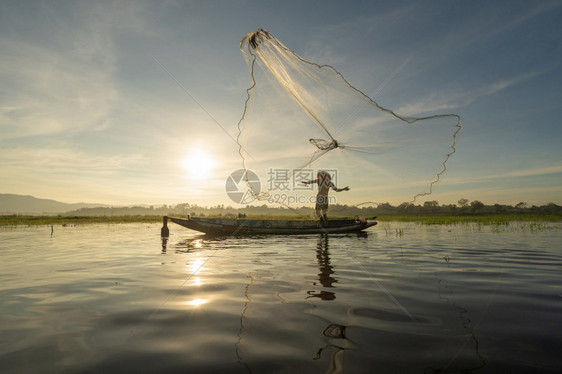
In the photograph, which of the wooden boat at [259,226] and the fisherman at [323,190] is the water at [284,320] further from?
the wooden boat at [259,226]

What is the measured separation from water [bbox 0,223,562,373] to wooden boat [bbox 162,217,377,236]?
12631 millimetres

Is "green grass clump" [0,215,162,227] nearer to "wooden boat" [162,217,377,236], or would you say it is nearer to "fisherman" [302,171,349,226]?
"wooden boat" [162,217,377,236]

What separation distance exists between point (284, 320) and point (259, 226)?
17.6 metres

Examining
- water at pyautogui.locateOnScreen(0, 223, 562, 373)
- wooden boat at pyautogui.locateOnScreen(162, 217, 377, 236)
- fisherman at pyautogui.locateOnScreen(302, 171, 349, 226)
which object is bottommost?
water at pyautogui.locateOnScreen(0, 223, 562, 373)

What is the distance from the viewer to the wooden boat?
2070cm

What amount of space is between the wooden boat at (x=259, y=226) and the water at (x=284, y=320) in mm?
12631

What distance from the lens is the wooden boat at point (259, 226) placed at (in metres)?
20.7

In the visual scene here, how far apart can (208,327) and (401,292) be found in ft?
11.8

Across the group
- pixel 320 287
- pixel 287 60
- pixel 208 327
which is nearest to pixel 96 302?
pixel 208 327

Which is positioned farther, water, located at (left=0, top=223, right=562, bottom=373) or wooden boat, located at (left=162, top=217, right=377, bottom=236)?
wooden boat, located at (left=162, top=217, right=377, bottom=236)

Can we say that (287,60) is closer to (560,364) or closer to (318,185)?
(560,364)

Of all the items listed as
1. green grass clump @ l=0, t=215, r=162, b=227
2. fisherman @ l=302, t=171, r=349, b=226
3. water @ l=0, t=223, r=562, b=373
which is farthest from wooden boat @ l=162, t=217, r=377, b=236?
green grass clump @ l=0, t=215, r=162, b=227

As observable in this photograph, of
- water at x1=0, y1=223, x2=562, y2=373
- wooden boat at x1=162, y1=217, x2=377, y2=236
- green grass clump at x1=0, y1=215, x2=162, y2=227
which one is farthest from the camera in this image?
green grass clump at x1=0, y1=215, x2=162, y2=227

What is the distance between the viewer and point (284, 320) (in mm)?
4074
